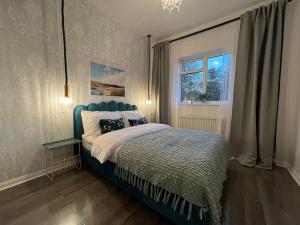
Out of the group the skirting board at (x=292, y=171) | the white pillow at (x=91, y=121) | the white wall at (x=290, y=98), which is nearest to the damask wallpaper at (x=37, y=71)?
the white pillow at (x=91, y=121)

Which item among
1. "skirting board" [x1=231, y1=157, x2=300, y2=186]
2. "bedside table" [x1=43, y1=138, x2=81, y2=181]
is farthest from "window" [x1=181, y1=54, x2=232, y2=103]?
"bedside table" [x1=43, y1=138, x2=81, y2=181]

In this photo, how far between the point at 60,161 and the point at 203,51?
3554 millimetres

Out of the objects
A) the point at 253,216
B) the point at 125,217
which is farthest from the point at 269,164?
the point at 125,217

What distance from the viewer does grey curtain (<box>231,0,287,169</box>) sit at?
7.13 feet

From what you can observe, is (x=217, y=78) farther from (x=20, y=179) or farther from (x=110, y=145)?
(x=20, y=179)

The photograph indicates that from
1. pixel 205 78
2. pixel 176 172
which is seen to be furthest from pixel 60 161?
pixel 205 78

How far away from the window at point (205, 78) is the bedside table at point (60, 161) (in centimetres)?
271

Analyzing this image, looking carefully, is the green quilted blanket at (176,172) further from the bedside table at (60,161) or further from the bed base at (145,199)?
the bedside table at (60,161)

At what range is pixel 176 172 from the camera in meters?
1.07

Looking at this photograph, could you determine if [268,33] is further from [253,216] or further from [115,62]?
[115,62]

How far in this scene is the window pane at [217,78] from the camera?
9.16 ft

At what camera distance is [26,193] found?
1597 mm

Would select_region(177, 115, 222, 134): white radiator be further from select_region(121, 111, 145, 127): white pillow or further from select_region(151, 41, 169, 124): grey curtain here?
select_region(121, 111, 145, 127): white pillow

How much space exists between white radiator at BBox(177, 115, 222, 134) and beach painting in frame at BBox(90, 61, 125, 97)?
162 centimetres
